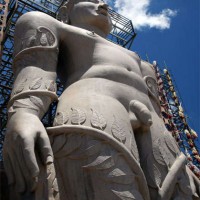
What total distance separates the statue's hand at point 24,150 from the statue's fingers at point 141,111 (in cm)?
85

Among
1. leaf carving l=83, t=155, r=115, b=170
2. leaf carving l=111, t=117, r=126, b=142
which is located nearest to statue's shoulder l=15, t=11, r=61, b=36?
leaf carving l=111, t=117, r=126, b=142

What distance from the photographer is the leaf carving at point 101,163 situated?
90.8 inches

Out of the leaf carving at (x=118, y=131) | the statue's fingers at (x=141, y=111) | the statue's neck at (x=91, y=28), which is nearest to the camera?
the leaf carving at (x=118, y=131)

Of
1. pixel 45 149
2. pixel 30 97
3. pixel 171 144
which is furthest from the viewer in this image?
pixel 171 144

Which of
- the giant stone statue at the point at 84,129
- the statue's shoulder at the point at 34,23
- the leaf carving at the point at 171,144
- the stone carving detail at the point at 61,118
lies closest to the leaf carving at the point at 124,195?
the giant stone statue at the point at 84,129

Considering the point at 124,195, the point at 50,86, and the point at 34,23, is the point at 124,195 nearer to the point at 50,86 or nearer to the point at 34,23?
the point at 50,86

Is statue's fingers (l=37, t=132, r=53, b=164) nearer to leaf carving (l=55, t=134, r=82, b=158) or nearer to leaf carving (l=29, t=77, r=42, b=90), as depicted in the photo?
leaf carving (l=55, t=134, r=82, b=158)

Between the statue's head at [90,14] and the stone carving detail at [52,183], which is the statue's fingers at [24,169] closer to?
the stone carving detail at [52,183]

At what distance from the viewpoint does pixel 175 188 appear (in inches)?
105

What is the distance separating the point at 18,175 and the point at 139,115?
1107 mm

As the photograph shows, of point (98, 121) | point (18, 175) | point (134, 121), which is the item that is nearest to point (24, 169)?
point (18, 175)

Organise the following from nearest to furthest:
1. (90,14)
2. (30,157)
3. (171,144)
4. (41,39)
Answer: (30,157), (171,144), (41,39), (90,14)

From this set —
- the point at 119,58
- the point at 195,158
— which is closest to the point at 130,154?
the point at 119,58

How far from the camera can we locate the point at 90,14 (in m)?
3.69
